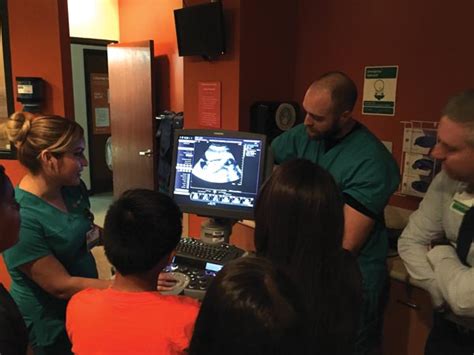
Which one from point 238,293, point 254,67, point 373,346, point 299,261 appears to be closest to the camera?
point 238,293

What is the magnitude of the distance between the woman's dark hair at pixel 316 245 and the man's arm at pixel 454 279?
40 centimetres

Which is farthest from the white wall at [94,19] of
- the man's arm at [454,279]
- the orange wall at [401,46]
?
the man's arm at [454,279]

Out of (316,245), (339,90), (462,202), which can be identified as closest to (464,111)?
(462,202)

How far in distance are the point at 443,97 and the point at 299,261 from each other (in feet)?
5.25

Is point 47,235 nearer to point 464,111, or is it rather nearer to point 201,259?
point 201,259

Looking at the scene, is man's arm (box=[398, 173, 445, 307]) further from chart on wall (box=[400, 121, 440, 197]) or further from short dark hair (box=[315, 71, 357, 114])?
chart on wall (box=[400, 121, 440, 197])

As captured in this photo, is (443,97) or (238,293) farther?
(443,97)

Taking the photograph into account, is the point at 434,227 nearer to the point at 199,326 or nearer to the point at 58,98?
the point at 199,326

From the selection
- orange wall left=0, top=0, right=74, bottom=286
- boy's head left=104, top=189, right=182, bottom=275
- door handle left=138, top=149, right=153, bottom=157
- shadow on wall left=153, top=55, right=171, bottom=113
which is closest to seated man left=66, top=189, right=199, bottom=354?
boy's head left=104, top=189, right=182, bottom=275

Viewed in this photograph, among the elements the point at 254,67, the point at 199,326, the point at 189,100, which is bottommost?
the point at 199,326

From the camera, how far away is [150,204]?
1.11 metres

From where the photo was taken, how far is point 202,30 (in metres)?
2.92

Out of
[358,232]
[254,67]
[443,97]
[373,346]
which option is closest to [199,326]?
[358,232]

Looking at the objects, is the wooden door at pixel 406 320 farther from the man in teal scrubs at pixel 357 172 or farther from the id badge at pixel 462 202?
the id badge at pixel 462 202
